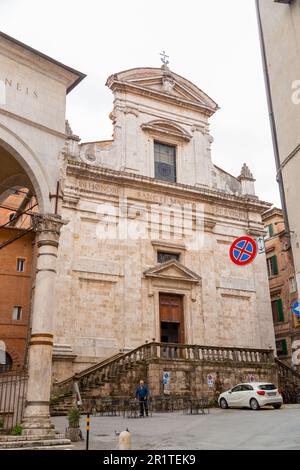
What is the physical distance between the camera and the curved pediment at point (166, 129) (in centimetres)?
3016

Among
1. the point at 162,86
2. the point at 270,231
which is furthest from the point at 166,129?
the point at 270,231

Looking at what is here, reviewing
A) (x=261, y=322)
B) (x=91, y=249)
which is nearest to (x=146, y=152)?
(x=91, y=249)

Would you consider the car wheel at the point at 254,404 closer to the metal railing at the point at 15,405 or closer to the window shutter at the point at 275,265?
the metal railing at the point at 15,405

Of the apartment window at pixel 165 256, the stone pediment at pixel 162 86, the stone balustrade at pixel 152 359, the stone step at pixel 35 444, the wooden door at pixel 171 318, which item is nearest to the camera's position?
the stone step at pixel 35 444

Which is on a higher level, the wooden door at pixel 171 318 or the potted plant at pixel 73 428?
the wooden door at pixel 171 318

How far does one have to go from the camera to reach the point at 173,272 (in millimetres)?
27625

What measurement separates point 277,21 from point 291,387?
18.7 metres

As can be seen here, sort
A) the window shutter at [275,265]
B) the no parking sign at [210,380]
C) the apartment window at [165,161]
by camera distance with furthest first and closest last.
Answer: the window shutter at [275,265] < the apartment window at [165,161] < the no parking sign at [210,380]

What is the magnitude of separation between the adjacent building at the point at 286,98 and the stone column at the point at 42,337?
5.44m

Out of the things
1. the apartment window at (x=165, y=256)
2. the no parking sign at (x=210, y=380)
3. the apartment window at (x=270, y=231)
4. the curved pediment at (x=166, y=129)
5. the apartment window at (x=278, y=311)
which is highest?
the curved pediment at (x=166, y=129)

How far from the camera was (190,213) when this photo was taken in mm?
29562

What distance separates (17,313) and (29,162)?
19.0m

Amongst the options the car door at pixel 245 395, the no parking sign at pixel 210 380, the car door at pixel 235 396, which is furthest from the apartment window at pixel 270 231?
the car door at pixel 245 395

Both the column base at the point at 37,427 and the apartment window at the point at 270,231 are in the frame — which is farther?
the apartment window at the point at 270,231
